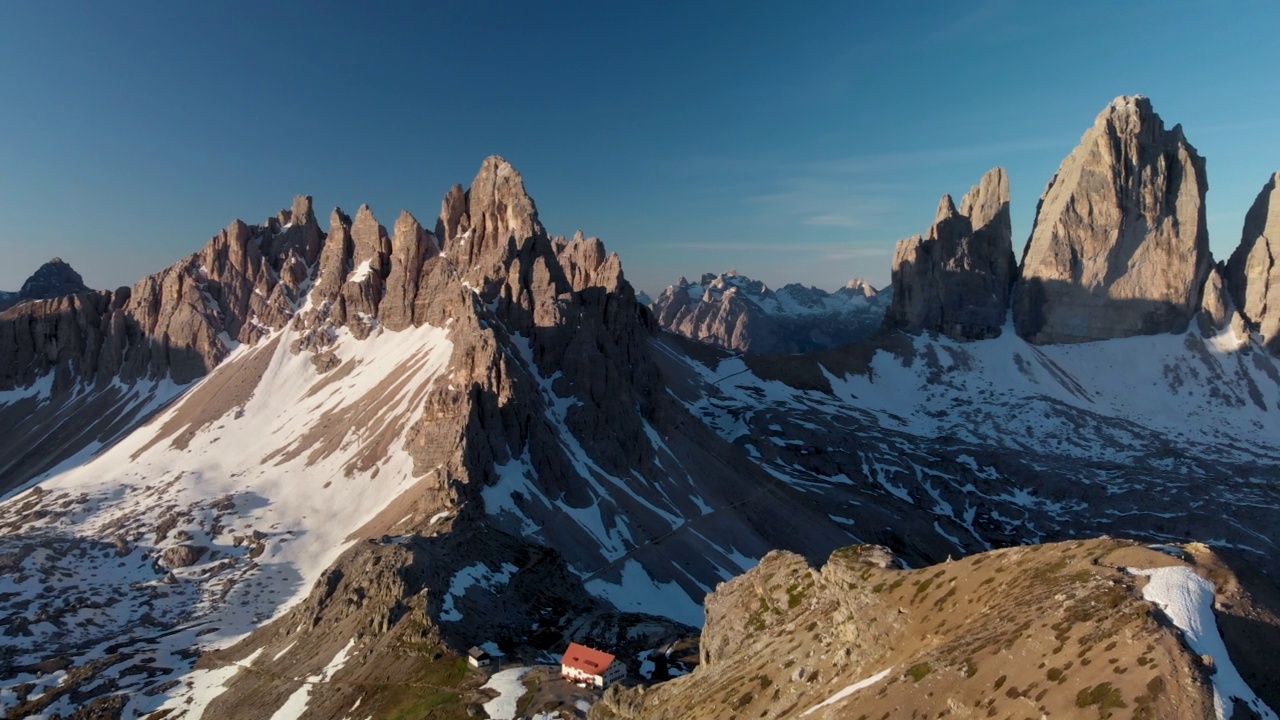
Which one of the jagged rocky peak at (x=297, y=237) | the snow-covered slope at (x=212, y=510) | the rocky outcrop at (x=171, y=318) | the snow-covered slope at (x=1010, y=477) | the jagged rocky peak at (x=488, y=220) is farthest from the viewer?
the jagged rocky peak at (x=297, y=237)

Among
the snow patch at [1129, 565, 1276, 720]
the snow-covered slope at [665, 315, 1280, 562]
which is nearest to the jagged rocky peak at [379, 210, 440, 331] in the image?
the snow-covered slope at [665, 315, 1280, 562]

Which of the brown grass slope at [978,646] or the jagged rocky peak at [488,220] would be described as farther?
the jagged rocky peak at [488,220]

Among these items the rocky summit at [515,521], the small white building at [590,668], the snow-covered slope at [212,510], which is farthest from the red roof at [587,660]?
the snow-covered slope at [212,510]

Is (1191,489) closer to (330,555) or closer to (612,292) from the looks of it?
(612,292)

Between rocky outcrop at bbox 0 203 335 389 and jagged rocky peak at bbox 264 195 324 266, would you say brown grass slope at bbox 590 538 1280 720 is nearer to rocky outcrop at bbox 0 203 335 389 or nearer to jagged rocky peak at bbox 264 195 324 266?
rocky outcrop at bbox 0 203 335 389

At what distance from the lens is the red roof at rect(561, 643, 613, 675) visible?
53312 mm

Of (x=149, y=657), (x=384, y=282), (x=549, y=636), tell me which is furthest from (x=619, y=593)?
(x=384, y=282)

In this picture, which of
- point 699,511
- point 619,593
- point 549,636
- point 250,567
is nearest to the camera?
point 549,636

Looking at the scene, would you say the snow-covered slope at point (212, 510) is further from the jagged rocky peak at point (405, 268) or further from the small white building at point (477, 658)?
the small white building at point (477, 658)

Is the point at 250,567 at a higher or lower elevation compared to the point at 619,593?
higher

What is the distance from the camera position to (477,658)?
57688 millimetres

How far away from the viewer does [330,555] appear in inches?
3927

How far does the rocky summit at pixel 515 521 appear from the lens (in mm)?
29188

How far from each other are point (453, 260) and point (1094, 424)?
17583 cm
